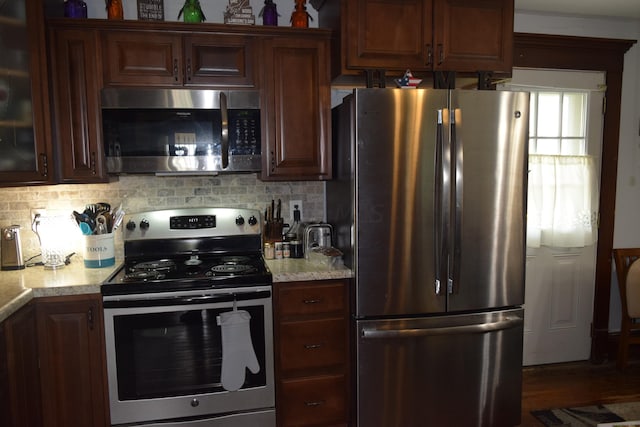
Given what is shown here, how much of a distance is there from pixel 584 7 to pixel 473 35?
3.99ft

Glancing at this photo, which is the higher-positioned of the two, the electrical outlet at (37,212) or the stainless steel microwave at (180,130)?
the stainless steel microwave at (180,130)

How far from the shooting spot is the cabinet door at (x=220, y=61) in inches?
93.2

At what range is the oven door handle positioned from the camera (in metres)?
2.11

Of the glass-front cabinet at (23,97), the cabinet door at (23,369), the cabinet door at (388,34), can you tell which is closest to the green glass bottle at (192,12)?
the glass-front cabinet at (23,97)

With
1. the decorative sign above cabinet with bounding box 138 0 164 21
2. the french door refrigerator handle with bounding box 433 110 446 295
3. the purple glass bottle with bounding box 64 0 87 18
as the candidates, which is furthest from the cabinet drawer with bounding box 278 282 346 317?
the purple glass bottle with bounding box 64 0 87 18

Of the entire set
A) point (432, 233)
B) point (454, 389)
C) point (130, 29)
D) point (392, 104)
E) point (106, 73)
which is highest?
point (130, 29)

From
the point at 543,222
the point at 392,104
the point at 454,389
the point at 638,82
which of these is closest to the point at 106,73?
the point at 392,104

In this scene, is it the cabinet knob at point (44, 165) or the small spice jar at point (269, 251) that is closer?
the cabinet knob at point (44, 165)

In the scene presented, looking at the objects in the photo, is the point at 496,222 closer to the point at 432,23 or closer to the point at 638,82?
the point at 432,23

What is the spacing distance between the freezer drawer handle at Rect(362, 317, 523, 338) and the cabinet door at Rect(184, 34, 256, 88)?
1.46 meters

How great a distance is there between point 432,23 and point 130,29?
1574mm

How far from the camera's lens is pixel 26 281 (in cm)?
216

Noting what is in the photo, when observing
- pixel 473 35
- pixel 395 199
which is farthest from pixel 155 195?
pixel 473 35

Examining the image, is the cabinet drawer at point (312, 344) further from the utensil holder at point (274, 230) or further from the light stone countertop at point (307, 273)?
the utensil holder at point (274, 230)
